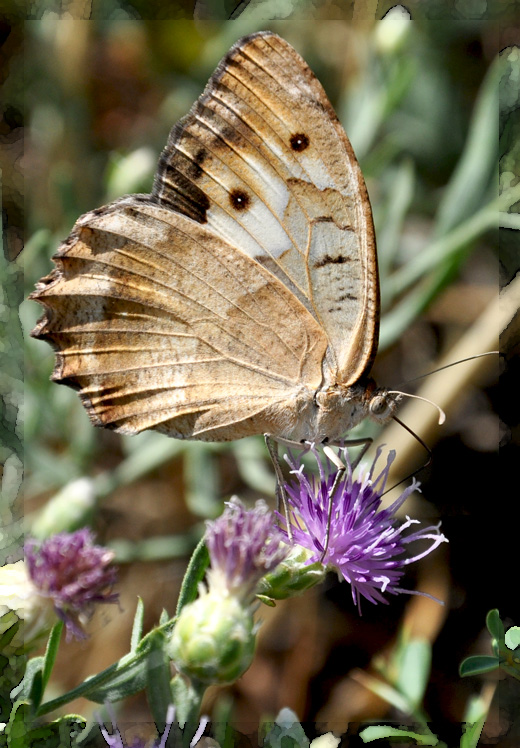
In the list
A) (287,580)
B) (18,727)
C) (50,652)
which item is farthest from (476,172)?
(18,727)

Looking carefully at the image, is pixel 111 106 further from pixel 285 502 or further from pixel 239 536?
pixel 239 536

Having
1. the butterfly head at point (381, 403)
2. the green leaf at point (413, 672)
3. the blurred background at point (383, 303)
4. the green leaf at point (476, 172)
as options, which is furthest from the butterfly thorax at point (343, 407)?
the green leaf at point (476, 172)

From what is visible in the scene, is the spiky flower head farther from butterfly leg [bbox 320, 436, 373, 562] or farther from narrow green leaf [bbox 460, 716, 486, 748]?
narrow green leaf [bbox 460, 716, 486, 748]

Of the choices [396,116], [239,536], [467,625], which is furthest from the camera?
[396,116]

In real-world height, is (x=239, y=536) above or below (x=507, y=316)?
below

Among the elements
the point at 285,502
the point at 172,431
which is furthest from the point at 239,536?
the point at 172,431

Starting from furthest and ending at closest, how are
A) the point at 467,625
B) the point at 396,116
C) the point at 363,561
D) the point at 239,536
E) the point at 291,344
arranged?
the point at 396,116 < the point at 467,625 < the point at 291,344 < the point at 363,561 < the point at 239,536

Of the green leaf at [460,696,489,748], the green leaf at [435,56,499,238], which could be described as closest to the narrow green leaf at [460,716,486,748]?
the green leaf at [460,696,489,748]

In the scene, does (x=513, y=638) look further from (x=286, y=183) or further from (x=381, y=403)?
(x=286, y=183)
